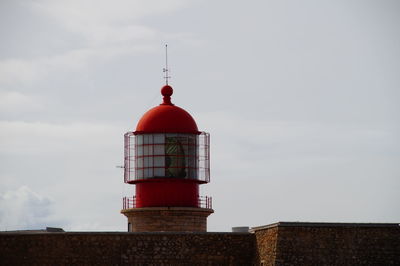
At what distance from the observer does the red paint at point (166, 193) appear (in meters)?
35.6

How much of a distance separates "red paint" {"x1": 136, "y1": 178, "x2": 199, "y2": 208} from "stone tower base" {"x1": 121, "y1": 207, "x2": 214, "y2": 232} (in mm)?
274

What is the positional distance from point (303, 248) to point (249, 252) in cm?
235

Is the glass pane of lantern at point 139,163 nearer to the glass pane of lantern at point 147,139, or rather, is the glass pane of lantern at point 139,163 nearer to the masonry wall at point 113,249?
the glass pane of lantern at point 147,139

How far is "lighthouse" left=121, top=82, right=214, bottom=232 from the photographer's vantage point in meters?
35.5

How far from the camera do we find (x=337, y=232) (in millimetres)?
31719

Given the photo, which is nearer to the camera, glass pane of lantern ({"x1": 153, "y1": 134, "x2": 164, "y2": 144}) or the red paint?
the red paint

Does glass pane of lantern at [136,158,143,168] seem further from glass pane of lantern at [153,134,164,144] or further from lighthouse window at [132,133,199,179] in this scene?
glass pane of lantern at [153,134,164,144]

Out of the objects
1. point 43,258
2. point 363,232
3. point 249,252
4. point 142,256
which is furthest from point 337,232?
point 43,258

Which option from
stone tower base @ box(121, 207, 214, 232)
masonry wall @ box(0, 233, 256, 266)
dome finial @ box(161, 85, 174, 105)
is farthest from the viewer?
dome finial @ box(161, 85, 174, 105)

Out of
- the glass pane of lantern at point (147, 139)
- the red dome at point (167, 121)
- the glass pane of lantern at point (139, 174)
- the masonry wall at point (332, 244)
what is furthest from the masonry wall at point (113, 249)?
the red dome at point (167, 121)

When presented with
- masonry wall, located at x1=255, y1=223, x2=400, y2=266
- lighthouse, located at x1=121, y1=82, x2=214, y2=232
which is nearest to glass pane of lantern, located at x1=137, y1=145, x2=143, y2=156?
lighthouse, located at x1=121, y1=82, x2=214, y2=232

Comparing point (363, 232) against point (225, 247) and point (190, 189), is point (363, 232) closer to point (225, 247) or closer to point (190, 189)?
point (225, 247)

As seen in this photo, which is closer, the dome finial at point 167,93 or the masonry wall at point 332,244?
the masonry wall at point 332,244

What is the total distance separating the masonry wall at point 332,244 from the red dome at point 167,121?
5641 millimetres
